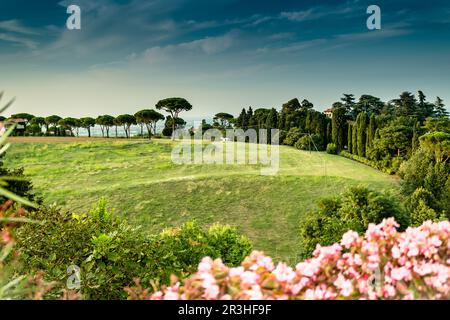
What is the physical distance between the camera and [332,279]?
1715 millimetres

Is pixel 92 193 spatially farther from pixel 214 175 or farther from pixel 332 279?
pixel 332 279

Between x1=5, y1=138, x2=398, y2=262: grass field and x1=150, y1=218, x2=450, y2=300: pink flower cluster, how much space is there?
409 inches

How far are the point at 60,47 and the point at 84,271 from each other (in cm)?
869

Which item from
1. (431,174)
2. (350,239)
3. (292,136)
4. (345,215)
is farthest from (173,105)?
(350,239)

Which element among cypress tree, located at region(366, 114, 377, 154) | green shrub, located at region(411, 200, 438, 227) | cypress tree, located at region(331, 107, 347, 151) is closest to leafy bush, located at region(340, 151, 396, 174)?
cypress tree, located at region(366, 114, 377, 154)

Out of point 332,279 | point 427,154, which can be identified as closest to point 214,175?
point 427,154

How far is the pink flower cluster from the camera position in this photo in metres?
1.55

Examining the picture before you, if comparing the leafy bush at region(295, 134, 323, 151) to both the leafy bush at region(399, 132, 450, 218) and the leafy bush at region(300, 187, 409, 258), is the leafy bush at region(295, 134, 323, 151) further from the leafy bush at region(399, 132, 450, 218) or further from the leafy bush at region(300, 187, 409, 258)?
the leafy bush at region(300, 187, 409, 258)

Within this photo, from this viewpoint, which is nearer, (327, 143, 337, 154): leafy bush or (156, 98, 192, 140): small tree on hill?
(327, 143, 337, 154): leafy bush

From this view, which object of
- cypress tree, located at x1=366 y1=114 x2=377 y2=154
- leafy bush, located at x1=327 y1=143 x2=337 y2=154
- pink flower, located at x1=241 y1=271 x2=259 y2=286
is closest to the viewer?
pink flower, located at x1=241 y1=271 x2=259 y2=286

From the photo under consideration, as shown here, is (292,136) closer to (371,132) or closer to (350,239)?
(371,132)

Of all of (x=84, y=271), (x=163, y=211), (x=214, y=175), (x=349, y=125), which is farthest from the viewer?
(x=349, y=125)

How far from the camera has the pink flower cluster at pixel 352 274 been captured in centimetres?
155

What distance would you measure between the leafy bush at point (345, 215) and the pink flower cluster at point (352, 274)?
8.74 m
